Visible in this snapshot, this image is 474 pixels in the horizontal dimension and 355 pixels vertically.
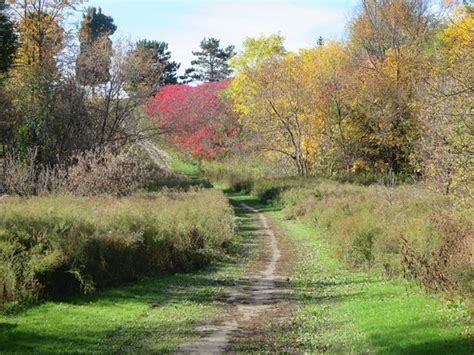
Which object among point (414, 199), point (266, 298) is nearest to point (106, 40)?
point (414, 199)

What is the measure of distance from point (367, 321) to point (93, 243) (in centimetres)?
764

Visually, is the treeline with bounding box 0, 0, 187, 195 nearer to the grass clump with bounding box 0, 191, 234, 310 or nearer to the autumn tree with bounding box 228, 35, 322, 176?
the grass clump with bounding box 0, 191, 234, 310

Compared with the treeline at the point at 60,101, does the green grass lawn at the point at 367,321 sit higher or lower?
lower

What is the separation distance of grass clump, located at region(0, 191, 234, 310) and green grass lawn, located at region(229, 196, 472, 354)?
426 centimetres

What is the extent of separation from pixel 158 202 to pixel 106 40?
14657 mm

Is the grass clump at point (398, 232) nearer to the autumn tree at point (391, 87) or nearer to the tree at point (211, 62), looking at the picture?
the autumn tree at point (391, 87)

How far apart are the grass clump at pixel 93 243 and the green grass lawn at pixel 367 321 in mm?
4258

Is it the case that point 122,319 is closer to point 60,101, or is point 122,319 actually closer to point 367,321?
point 367,321

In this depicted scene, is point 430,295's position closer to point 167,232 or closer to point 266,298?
point 266,298

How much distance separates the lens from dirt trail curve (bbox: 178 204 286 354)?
10.3 meters

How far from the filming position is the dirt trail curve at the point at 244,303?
404 inches

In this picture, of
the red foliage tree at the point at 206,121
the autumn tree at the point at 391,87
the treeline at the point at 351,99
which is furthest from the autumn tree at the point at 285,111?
the red foliage tree at the point at 206,121

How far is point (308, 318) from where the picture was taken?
489 inches

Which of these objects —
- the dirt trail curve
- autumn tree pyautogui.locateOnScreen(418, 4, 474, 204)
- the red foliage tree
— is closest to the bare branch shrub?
the dirt trail curve
